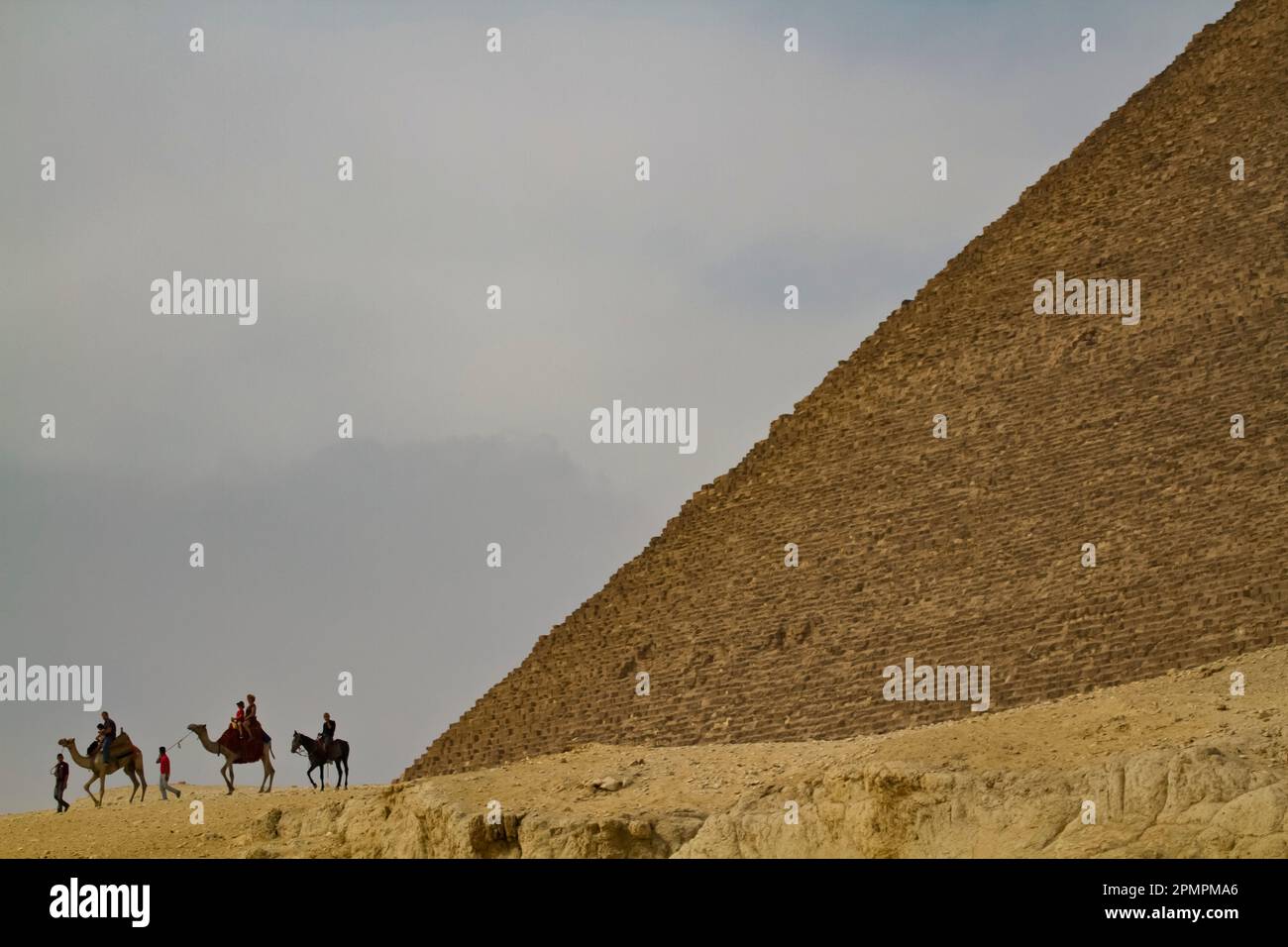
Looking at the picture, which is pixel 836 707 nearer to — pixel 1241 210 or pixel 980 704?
pixel 980 704

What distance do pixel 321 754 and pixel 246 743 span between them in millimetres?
1961

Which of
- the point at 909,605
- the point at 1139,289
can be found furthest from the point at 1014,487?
the point at 1139,289

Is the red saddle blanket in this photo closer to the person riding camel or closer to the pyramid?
the person riding camel

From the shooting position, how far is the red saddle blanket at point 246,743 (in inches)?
1113

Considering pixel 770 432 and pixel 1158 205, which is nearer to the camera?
pixel 1158 205

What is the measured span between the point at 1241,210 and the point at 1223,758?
98.6 ft

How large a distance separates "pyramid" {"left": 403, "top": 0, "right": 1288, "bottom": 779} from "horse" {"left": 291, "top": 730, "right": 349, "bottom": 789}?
8.13 meters

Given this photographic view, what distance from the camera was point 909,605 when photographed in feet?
125

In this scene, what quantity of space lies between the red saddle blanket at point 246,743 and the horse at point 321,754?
1.53 m

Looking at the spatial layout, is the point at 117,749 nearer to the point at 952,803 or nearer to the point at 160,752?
the point at 160,752
